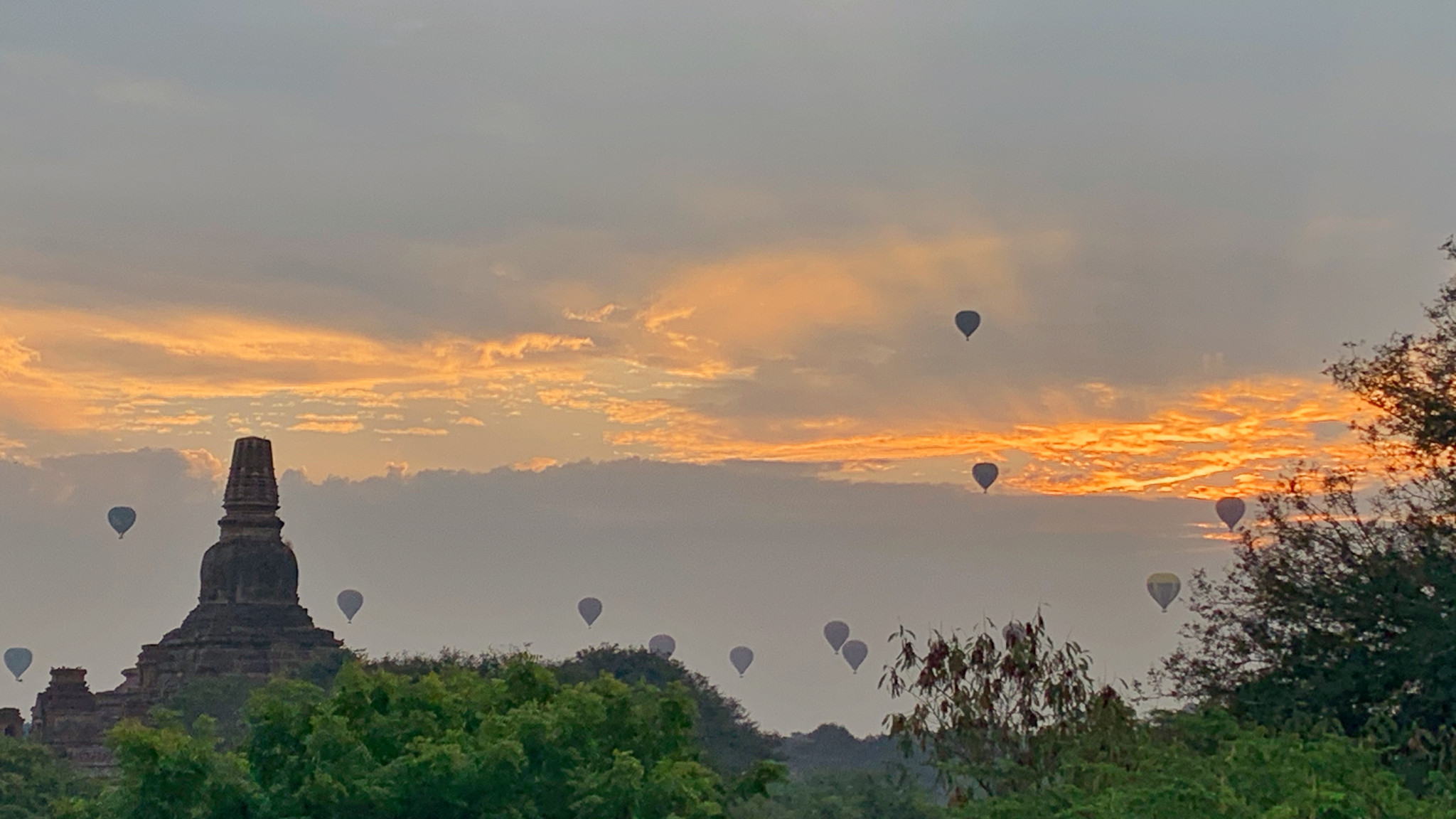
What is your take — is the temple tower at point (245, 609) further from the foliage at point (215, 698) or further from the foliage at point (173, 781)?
the foliage at point (173, 781)

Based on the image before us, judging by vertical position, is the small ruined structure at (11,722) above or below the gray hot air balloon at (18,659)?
below

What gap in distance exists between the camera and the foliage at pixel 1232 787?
20.7 metres

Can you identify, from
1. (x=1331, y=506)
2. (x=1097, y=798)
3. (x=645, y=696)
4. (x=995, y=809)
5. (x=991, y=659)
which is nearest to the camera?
(x=1097, y=798)

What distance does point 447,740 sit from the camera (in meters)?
28.2

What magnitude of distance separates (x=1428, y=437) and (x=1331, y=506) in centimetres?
207

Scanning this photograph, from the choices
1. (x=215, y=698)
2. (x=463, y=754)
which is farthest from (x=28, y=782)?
(x=463, y=754)

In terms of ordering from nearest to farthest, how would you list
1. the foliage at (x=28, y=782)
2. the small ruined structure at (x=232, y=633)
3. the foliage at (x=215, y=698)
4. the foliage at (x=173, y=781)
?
the foliage at (x=173, y=781) < the foliage at (x=28, y=782) < the foliage at (x=215, y=698) < the small ruined structure at (x=232, y=633)

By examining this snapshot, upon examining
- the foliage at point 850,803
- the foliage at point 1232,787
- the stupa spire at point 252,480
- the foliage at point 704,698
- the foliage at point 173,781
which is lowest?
the foliage at point 1232,787

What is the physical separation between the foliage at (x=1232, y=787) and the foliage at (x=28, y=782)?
173ft

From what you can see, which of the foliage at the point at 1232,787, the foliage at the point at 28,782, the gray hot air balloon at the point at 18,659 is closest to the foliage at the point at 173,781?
the foliage at the point at 1232,787

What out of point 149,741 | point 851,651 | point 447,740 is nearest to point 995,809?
point 447,740

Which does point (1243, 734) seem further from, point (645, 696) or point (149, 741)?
point (149, 741)

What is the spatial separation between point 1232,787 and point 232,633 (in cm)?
10828

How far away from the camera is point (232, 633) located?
406ft
